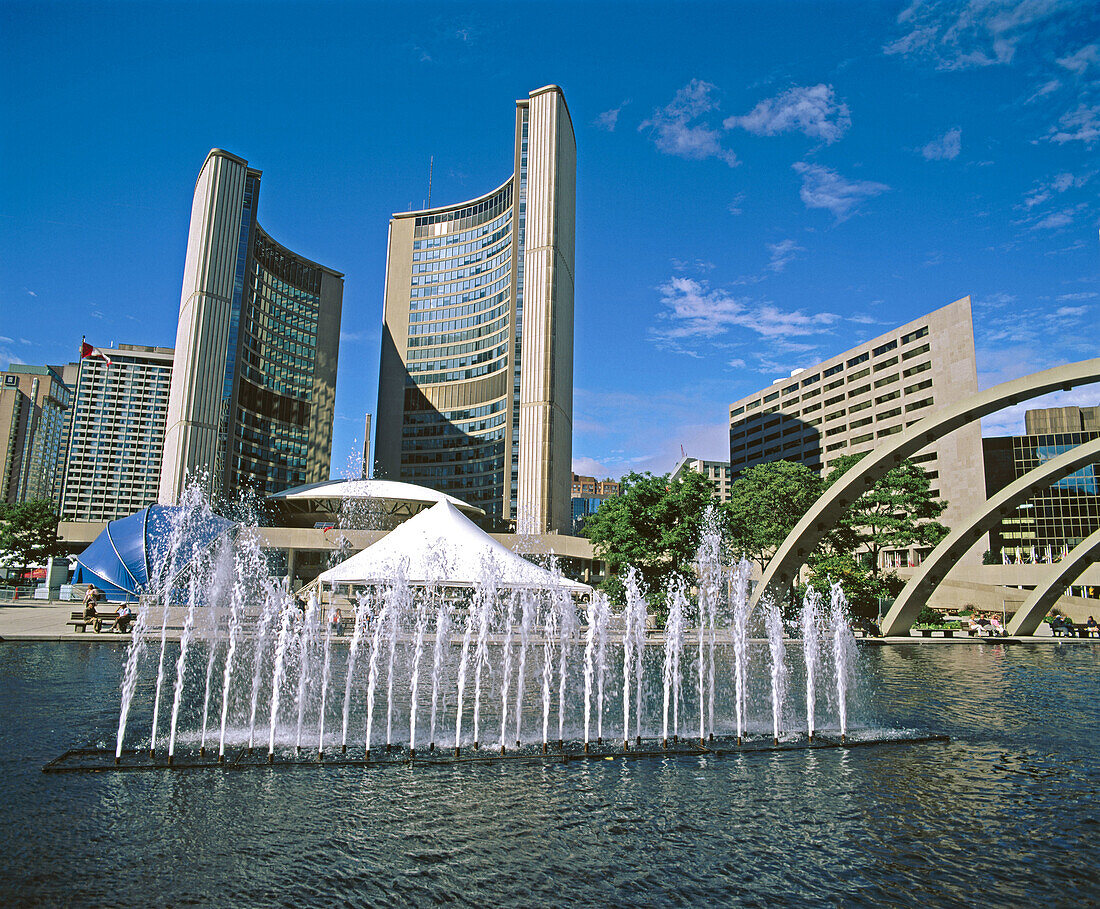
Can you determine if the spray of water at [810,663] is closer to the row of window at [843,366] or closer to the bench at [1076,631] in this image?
the bench at [1076,631]

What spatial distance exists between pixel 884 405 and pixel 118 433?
134m

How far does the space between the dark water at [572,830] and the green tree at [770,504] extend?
28378mm

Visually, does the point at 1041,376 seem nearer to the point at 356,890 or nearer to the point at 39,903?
the point at 356,890

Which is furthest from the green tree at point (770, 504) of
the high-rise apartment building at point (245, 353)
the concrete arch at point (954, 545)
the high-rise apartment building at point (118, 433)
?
the high-rise apartment building at point (118, 433)

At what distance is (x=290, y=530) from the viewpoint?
167 ft

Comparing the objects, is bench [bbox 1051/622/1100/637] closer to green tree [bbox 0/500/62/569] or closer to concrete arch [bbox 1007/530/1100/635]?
concrete arch [bbox 1007/530/1100/635]

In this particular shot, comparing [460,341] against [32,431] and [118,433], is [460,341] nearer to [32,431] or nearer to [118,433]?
[118,433]

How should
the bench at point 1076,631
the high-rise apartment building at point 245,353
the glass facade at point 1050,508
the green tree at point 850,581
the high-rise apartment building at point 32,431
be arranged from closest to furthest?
the green tree at point 850,581, the bench at point 1076,631, the high-rise apartment building at point 245,353, the glass facade at point 1050,508, the high-rise apartment building at point 32,431

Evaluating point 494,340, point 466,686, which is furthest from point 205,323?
point 466,686

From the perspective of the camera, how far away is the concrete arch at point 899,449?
2591cm

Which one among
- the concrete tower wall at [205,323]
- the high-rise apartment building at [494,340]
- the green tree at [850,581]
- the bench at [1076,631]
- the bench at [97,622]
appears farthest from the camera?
the high-rise apartment building at [494,340]

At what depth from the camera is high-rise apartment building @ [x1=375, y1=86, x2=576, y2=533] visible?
239 feet

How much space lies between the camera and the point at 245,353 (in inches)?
3371

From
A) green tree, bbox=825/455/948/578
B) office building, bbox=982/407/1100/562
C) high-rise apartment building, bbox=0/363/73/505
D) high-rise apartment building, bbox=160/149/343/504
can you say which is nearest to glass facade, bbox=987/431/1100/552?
office building, bbox=982/407/1100/562
